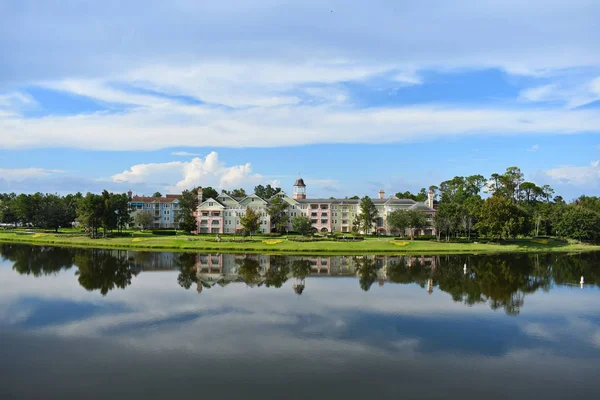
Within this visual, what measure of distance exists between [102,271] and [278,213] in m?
45.0

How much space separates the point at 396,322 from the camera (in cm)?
2464

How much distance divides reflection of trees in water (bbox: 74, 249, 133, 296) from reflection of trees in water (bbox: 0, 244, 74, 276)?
5.03ft

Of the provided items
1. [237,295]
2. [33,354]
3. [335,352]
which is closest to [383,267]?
[237,295]

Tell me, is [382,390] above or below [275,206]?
below

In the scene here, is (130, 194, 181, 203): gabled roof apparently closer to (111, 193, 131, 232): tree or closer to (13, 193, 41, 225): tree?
(13, 193, 41, 225): tree

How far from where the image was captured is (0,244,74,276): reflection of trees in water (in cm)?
4334

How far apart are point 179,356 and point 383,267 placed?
31.3 metres

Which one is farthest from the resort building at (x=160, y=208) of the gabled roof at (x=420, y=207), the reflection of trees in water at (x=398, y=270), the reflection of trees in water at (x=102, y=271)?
the gabled roof at (x=420, y=207)

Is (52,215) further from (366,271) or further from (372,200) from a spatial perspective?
(366,271)

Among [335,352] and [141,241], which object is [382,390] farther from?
[141,241]

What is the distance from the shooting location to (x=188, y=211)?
86.0 m

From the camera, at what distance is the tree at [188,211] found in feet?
268

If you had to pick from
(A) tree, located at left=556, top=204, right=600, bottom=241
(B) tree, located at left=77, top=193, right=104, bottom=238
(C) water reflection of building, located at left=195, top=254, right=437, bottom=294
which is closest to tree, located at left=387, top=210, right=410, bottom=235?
(C) water reflection of building, located at left=195, top=254, right=437, bottom=294

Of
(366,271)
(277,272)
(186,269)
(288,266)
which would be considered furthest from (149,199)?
(366,271)
